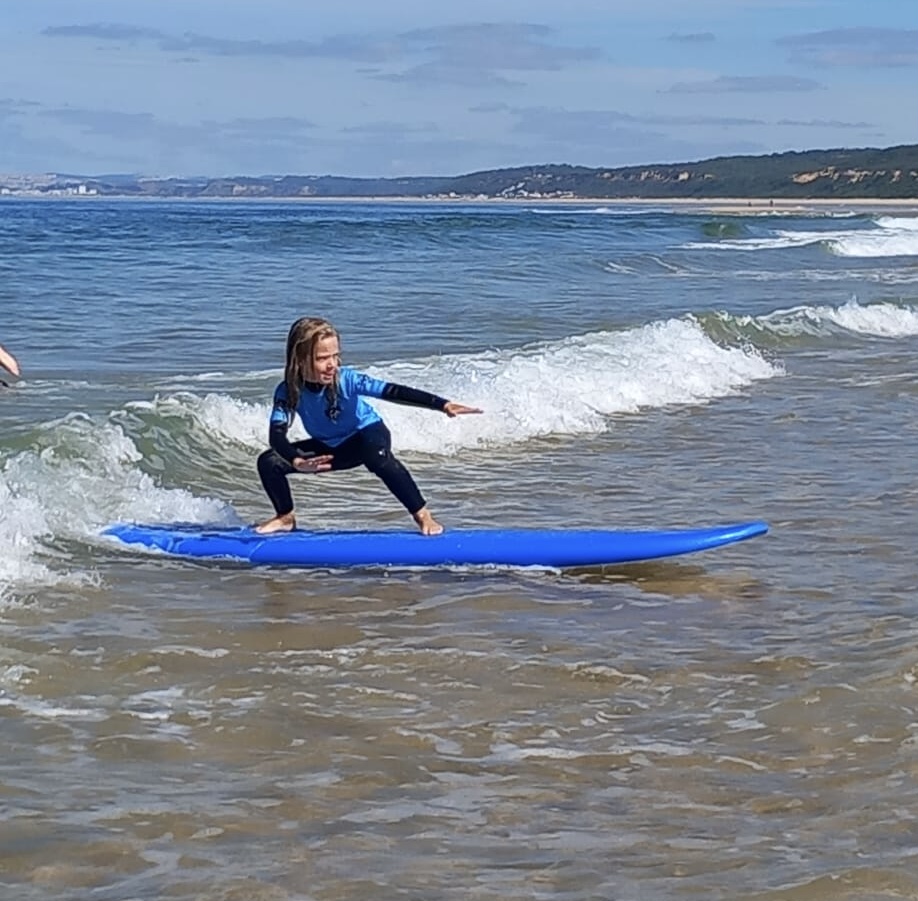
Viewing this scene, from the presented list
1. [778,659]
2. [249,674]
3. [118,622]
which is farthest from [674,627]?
[118,622]

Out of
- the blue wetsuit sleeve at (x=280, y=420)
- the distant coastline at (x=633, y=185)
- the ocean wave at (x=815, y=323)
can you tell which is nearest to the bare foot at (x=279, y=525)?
the blue wetsuit sleeve at (x=280, y=420)

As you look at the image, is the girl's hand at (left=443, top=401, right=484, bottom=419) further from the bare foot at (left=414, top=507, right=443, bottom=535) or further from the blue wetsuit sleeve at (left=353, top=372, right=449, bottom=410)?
the bare foot at (left=414, top=507, right=443, bottom=535)

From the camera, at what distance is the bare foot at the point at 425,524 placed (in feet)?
24.6

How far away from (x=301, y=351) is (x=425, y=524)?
1034 mm

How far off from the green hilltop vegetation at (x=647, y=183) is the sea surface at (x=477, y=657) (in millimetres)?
108176

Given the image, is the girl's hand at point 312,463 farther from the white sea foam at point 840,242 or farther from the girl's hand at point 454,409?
the white sea foam at point 840,242

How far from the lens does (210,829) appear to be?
13.9ft

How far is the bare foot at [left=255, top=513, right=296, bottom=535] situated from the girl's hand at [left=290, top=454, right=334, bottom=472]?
0.25 m

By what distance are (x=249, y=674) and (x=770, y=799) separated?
6.84 feet

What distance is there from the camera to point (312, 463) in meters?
7.75

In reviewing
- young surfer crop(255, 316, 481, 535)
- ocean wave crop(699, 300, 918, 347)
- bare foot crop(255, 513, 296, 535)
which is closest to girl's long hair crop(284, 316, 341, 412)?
young surfer crop(255, 316, 481, 535)

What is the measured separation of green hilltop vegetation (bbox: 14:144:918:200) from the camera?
126625mm

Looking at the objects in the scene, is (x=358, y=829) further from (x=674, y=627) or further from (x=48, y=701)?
Answer: (x=674, y=627)

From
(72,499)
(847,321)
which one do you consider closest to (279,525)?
(72,499)
